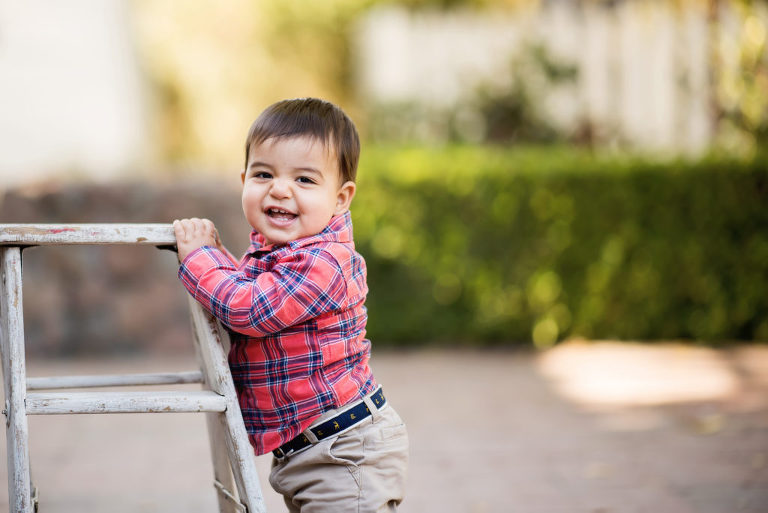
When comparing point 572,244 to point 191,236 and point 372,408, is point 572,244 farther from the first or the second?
point 191,236

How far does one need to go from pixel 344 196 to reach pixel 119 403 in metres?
0.70

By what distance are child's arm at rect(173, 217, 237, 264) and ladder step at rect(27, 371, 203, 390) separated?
1.37 feet

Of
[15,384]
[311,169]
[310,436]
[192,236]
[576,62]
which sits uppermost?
[576,62]

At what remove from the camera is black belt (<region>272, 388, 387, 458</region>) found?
6.53 ft

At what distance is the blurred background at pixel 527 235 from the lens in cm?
398

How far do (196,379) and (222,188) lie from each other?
3499 mm

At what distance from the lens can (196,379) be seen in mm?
2318

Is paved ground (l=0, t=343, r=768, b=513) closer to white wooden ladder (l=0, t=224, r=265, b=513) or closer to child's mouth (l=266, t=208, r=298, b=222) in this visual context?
white wooden ladder (l=0, t=224, r=265, b=513)

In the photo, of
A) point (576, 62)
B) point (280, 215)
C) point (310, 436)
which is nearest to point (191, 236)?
point (280, 215)

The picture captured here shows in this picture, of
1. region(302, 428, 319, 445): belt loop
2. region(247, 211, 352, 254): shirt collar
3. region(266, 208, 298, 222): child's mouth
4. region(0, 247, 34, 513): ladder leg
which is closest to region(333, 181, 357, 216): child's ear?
region(247, 211, 352, 254): shirt collar

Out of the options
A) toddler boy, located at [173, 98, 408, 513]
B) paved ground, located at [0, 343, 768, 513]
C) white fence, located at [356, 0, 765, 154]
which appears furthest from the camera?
white fence, located at [356, 0, 765, 154]

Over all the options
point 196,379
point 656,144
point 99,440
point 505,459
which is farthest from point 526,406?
point 656,144

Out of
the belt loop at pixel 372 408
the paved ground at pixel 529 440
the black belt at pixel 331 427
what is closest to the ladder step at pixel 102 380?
the black belt at pixel 331 427

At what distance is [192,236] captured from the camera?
1.97m
